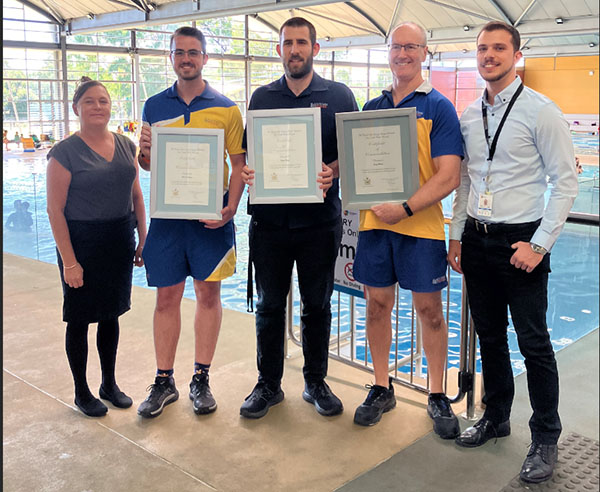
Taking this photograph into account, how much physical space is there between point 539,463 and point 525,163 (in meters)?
A: 1.13

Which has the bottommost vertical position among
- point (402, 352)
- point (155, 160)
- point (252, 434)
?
point (402, 352)

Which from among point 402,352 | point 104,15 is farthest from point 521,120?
point 104,15

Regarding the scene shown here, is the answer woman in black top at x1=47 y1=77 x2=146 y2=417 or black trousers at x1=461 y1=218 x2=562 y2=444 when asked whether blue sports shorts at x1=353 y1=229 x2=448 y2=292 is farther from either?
woman in black top at x1=47 y1=77 x2=146 y2=417

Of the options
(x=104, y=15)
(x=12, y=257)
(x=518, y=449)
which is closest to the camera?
(x=518, y=449)

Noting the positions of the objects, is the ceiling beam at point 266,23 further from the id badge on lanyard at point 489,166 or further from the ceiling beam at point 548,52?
the id badge on lanyard at point 489,166

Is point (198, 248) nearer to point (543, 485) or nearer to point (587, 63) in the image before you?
point (543, 485)

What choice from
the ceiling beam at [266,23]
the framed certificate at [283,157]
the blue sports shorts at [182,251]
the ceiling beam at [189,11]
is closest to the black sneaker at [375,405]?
the blue sports shorts at [182,251]

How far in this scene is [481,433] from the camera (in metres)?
2.63

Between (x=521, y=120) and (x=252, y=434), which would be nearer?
(x=521, y=120)

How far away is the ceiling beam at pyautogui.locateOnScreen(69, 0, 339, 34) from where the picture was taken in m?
11.8

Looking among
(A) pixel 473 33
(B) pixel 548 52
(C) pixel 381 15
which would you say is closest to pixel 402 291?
(A) pixel 473 33

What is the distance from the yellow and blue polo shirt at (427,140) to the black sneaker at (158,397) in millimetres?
1233

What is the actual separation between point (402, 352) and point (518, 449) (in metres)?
3.28

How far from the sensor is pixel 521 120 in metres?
2.26
